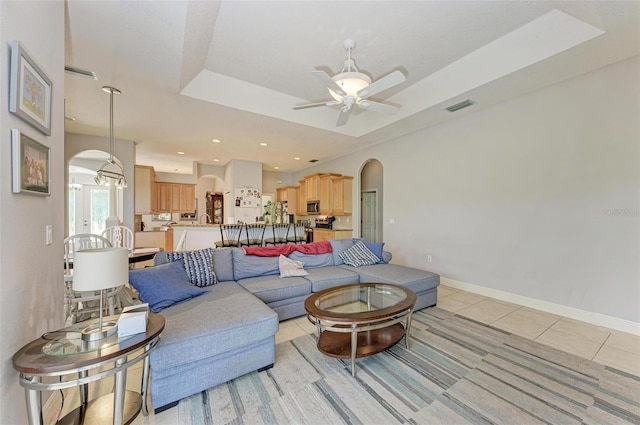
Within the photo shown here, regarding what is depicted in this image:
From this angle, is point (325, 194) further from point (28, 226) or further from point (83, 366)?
point (83, 366)

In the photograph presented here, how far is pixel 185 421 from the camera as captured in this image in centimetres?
153

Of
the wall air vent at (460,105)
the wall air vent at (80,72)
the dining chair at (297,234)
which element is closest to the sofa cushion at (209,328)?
the wall air vent at (80,72)

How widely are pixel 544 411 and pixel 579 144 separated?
3.06 m

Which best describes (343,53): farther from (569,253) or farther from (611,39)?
(569,253)

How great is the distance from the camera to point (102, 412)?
4.93 feet

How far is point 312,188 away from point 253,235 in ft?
8.89

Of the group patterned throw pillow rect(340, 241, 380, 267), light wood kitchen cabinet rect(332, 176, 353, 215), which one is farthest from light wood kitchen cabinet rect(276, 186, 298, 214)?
patterned throw pillow rect(340, 241, 380, 267)

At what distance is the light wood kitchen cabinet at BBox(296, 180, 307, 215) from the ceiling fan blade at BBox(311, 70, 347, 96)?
503 centimetres

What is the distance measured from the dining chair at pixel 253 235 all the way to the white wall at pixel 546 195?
3.26 meters

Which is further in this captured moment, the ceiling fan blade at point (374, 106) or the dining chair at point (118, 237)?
the dining chair at point (118, 237)

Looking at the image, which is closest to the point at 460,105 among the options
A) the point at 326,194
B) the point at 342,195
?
the point at 342,195

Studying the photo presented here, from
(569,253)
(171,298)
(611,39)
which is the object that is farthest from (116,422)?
(611,39)

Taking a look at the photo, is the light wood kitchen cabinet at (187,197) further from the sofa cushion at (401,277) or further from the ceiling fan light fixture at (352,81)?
the ceiling fan light fixture at (352,81)

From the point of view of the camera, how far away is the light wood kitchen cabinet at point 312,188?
7.13 metres
